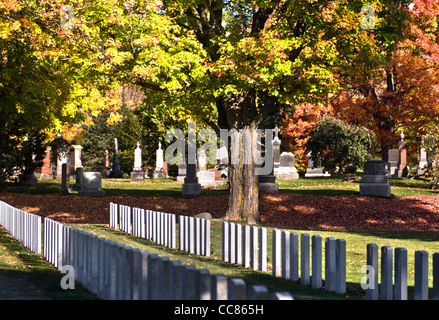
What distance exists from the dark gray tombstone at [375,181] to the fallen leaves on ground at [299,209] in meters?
0.58

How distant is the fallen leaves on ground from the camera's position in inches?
891

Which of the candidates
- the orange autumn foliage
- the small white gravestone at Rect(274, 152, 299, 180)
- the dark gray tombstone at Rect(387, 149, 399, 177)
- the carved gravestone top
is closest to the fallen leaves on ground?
the small white gravestone at Rect(274, 152, 299, 180)

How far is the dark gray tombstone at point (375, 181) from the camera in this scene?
27.2m

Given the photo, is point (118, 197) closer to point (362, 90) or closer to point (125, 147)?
point (362, 90)

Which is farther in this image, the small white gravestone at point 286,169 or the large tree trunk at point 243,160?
the small white gravestone at point 286,169

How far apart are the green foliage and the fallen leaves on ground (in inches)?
412

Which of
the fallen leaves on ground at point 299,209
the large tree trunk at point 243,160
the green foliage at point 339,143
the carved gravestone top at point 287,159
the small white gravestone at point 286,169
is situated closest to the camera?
the large tree trunk at point 243,160

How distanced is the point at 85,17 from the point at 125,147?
128ft

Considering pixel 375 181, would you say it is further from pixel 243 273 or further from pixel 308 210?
pixel 243 273

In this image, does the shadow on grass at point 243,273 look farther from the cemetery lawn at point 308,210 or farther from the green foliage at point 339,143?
the green foliage at point 339,143

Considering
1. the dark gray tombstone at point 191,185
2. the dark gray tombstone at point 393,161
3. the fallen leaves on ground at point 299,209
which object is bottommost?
the fallen leaves on ground at point 299,209

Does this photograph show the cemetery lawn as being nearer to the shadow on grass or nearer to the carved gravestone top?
the shadow on grass

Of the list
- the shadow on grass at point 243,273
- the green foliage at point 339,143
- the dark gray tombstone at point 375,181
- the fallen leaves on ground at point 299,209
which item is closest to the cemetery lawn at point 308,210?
the fallen leaves on ground at point 299,209

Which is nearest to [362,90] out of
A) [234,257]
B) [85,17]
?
[85,17]
